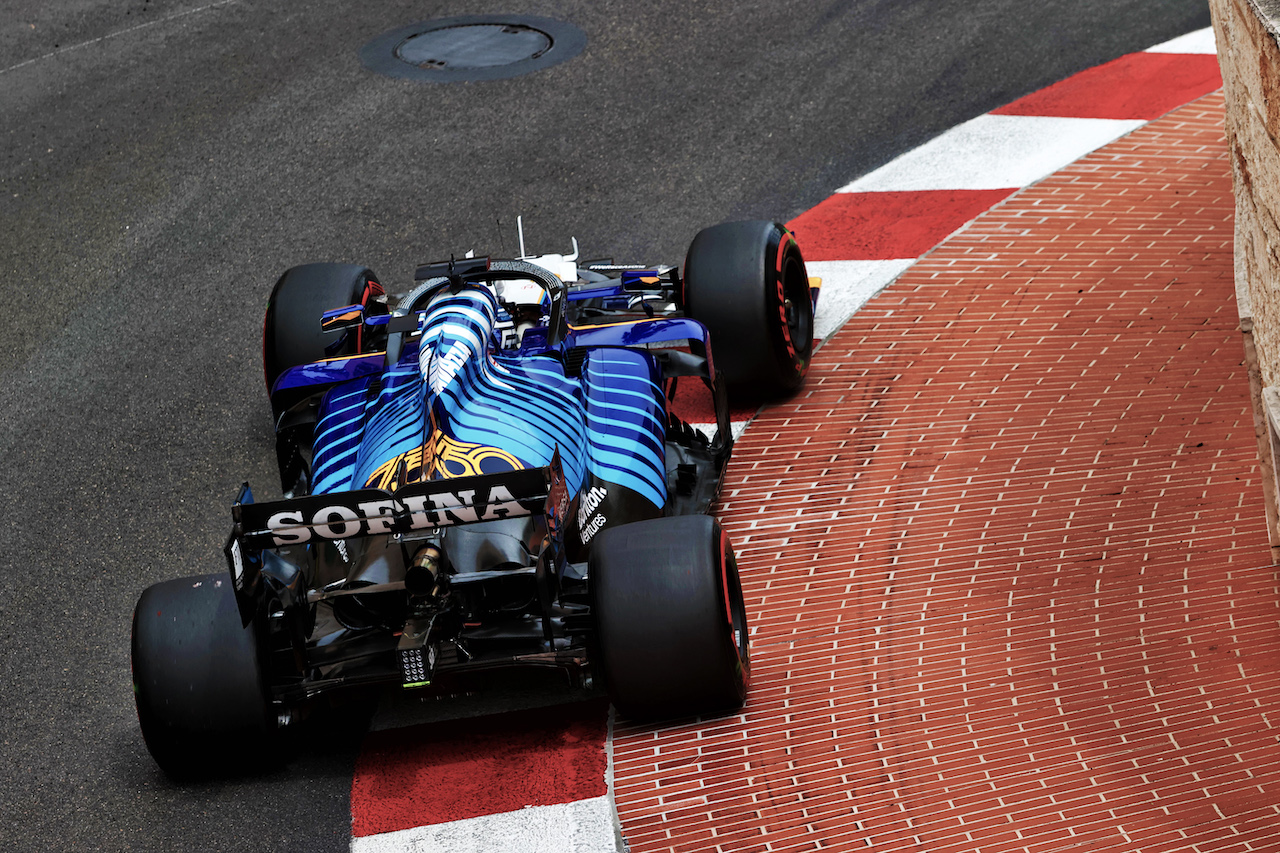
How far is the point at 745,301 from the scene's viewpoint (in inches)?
280

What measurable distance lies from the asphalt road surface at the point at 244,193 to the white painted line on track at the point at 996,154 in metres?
0.25

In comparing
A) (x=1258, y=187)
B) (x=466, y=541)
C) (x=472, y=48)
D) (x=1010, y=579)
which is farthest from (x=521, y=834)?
(x=472, y=48)

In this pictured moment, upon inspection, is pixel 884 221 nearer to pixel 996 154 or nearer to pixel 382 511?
pixel 996 154

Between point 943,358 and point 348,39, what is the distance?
7142mm

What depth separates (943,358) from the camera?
777 cm

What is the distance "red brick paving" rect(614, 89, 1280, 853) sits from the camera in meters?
4.87

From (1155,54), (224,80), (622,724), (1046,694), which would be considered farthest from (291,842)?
(1155,54)

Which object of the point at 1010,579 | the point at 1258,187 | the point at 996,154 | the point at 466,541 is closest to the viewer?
the point at 1258,187

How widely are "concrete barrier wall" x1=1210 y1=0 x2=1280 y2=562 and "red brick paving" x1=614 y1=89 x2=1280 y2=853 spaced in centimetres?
78

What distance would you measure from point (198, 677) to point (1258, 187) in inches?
159

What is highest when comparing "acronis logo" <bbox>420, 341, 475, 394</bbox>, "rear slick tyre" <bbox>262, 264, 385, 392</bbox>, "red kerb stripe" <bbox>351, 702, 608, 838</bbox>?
"acronis logo" <bbox>420, 341, 475, 394</bbox>

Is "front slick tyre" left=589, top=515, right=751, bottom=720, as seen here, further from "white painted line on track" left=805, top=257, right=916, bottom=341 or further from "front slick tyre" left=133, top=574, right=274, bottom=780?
"white painted line on track" left=805, top=257, right=916, bottom=341

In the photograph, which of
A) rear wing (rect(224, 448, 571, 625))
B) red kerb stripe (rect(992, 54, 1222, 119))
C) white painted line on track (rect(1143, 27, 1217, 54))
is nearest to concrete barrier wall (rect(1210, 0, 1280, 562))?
rear wing (rect(224, 448, 571, 625))

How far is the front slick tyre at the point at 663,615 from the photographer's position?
4906 millimetres
